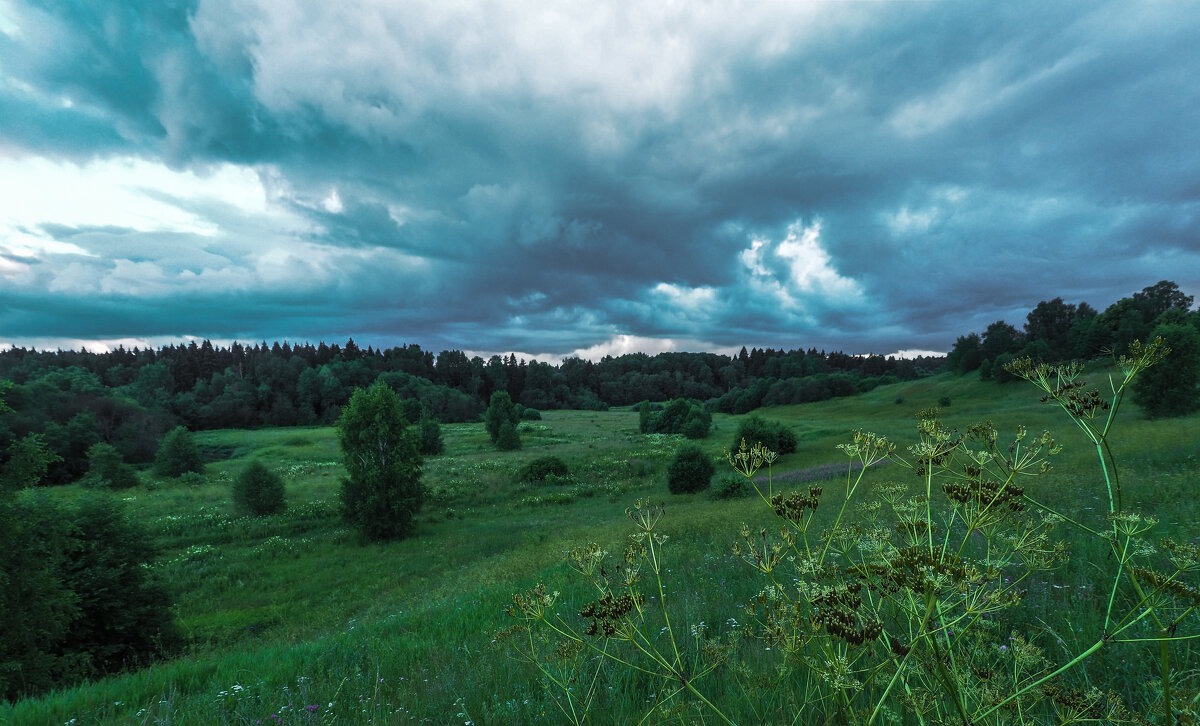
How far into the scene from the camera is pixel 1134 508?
886cm

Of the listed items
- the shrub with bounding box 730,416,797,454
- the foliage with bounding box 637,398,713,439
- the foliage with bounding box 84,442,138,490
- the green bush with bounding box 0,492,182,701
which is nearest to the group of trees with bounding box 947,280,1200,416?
the shrub with bounding box 730,416,797,454

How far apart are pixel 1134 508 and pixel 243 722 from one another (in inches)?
554

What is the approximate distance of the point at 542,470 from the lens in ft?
129

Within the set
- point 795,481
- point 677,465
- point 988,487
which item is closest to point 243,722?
point 988,487

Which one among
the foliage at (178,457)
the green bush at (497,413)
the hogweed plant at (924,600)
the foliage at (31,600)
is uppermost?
the hogweed plant at (924,600)

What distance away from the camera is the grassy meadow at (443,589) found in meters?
3.88

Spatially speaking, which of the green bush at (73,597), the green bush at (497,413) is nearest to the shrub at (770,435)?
the green bush at (497,413)

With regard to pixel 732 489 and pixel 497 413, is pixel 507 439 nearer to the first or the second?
pixel 497 413

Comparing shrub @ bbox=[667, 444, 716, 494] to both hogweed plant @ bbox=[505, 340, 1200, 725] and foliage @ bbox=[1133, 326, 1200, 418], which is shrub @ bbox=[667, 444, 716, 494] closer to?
hogweed plant @ bbox=[505, 340, 1200, 725]

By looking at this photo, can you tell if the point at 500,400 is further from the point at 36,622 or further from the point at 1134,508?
the point at 1134,508

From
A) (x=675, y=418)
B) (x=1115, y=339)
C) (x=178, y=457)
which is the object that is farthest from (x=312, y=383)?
(x=1115, y=339)

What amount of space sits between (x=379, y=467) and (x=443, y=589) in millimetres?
13916

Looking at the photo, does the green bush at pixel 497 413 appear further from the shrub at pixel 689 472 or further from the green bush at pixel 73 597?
the green bush at pixel 73 597

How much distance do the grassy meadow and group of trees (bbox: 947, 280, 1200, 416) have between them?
3842mm
